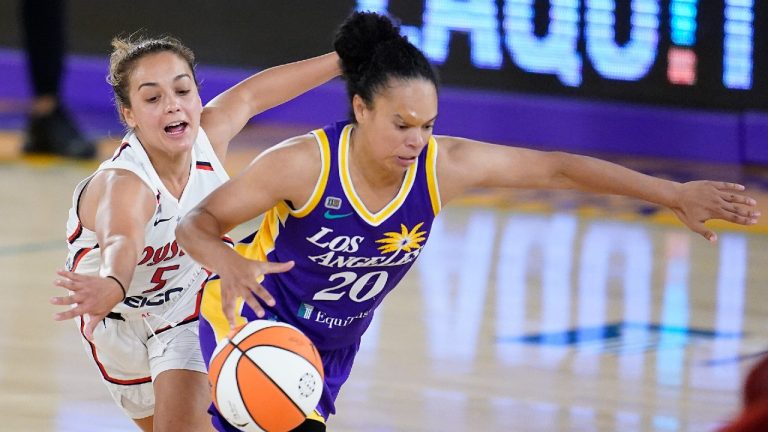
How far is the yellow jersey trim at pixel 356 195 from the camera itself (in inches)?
129

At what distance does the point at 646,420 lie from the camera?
4.71 m

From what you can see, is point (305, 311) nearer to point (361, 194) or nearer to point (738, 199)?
point (361, 194)

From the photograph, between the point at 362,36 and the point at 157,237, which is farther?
the point at 157,237

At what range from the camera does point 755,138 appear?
8883mm

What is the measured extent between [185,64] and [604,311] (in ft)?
10.2

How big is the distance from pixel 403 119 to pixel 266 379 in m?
0.67

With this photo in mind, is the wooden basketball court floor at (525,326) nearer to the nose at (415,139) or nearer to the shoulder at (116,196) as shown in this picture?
the shoulder at (116,196)

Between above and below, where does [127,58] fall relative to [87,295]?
above

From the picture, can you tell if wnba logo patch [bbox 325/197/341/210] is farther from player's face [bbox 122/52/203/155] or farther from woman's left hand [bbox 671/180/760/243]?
woman's left hand [bbox 671/180/760/243]

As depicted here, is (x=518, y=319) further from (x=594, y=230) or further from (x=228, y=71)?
(x=228, y=71)

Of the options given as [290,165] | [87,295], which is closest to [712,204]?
[290,165]

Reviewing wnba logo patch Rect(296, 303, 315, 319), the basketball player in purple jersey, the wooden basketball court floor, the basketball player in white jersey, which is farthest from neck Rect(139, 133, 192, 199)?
the wooden basketball court floor

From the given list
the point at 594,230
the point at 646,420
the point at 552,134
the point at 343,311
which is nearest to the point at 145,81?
the point at 343,311

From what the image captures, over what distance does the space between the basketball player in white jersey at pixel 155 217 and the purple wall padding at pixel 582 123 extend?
5362 millimetres
